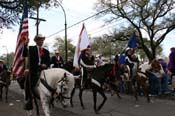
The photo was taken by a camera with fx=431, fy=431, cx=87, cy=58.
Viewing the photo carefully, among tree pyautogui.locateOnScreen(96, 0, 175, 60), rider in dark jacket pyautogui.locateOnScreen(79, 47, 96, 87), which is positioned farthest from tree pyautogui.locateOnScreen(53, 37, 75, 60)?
rider in dark jacket pyautogui.locateOnScreen(79, 47, 96, 87)

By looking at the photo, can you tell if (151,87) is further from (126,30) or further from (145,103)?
Result: (126,30)

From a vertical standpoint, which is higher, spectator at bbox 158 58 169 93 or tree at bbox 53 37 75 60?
tree at bbox 53 37 75 60

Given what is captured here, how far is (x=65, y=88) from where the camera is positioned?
966 cm

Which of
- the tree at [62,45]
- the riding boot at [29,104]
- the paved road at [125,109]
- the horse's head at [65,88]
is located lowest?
the paved road at [125,109]

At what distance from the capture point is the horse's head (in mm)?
9609

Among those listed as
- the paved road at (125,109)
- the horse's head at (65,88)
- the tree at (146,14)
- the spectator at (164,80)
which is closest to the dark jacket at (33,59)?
the horse's head at (65,88)

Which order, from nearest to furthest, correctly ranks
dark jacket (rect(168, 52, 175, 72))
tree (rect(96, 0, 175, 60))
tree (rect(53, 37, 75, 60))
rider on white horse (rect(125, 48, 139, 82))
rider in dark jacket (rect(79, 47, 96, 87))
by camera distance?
rider in dark jacket (rect(79, 47, 96, 87))
rider on white horse (rect(125, 48, 139, 82))
dark jacket (rect(168, 52, 175, 72))
tree (rect(96, 0, 175, 60))
tree (rect(53, 37, 75, 60))

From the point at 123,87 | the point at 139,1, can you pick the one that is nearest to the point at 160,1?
the point at 139,1

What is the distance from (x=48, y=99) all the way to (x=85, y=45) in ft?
24.4

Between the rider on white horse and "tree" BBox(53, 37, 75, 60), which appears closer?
the rider on white horse

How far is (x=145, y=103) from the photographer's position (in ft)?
52.7

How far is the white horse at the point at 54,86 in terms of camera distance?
9664 millimetres

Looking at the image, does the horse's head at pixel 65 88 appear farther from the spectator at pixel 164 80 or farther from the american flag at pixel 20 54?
the spectator at pixel 164 80

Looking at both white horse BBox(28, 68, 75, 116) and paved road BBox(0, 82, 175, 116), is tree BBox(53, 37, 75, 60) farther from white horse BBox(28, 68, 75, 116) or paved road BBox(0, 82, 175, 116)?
white horse BBox(28, 68, 75, 116)
